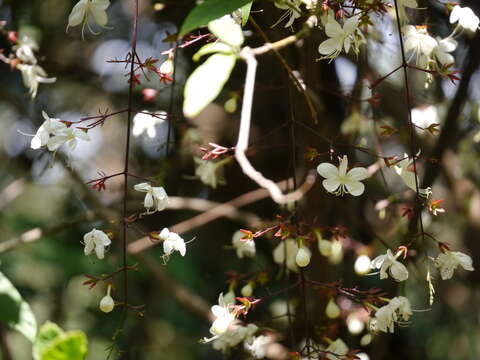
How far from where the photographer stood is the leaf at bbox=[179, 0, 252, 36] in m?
0.54

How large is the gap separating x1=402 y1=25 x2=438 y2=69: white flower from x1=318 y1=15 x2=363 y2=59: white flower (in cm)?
11

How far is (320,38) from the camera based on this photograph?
86 cm

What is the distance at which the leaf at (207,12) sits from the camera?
1.77 ft

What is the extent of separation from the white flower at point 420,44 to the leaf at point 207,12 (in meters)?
0.32

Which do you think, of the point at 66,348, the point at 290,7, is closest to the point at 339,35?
the point at 290,7

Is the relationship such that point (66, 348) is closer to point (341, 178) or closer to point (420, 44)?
point (341, 178)

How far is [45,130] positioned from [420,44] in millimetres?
442

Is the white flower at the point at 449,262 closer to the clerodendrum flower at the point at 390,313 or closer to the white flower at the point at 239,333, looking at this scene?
the clerodendrum flower at the point at 390,313

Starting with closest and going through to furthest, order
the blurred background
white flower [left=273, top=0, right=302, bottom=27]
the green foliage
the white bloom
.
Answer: the green foliage, white flower [left=273, top=0, right=302, bottom=27], the white bloom, the blurred background

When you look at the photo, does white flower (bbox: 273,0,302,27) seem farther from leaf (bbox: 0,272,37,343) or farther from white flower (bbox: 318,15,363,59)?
leaf (bbox: 0,272,37,343)

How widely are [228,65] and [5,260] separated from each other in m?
1.17

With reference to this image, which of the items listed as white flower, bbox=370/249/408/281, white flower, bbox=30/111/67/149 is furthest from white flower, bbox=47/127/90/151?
white flower, bbox=370/249/408/281

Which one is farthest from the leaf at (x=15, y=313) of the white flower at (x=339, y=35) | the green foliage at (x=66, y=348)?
the white flower at (x=339, y=35)

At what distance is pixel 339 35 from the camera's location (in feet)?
2.36
